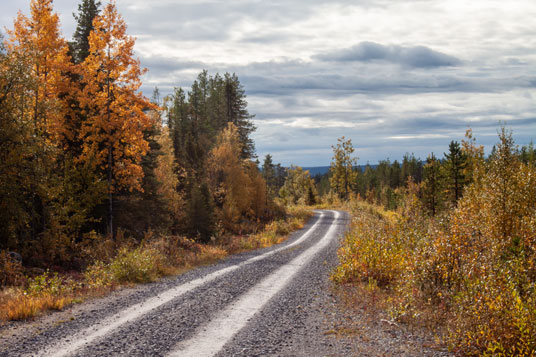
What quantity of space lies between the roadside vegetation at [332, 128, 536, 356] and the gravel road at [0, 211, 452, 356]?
85cm

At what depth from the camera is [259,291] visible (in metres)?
10.2

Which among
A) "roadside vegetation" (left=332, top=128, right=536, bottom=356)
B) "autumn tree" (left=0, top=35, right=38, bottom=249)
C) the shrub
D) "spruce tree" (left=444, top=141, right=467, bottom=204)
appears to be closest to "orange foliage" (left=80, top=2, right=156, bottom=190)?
"autumn tree" (left=0, top=35, right=38, bottom=249)

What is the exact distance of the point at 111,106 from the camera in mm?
20906

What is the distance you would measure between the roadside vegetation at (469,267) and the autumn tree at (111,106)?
14.4 m

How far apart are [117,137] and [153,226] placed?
7.28 meters

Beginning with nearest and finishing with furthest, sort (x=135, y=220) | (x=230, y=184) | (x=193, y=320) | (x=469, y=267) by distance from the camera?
(x=469, y=267), (x=193, y=320), (x=135, y=220), (x=230, y=184)

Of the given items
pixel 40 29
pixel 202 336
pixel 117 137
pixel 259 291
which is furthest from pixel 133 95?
pixel 202 336

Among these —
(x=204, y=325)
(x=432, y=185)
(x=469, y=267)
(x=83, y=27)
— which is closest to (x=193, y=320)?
(x=204, y=325)

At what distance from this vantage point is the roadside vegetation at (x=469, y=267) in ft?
18.8

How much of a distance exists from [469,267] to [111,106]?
19391 mm

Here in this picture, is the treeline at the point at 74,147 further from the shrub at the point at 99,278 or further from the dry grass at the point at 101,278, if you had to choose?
the shrub at the point at 99,278

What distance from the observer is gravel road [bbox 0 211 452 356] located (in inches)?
246

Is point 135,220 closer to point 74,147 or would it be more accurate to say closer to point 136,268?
point 74,147

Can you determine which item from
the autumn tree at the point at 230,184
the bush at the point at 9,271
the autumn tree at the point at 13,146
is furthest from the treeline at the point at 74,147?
the autumn tree at the point at 230,184
